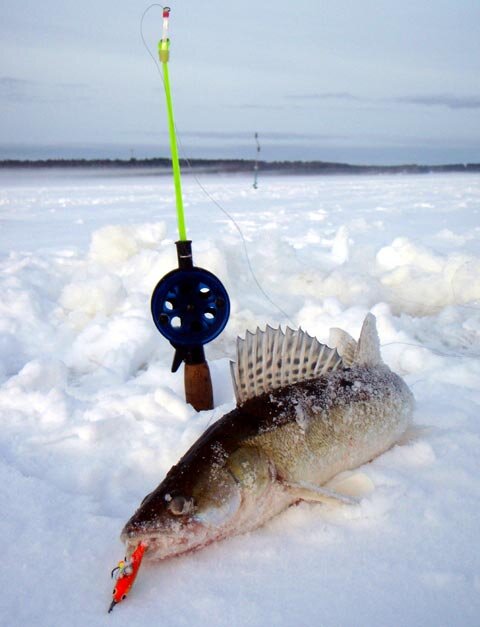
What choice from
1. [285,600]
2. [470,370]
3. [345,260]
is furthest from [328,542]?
[345,260]

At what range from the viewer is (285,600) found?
1.65 metres

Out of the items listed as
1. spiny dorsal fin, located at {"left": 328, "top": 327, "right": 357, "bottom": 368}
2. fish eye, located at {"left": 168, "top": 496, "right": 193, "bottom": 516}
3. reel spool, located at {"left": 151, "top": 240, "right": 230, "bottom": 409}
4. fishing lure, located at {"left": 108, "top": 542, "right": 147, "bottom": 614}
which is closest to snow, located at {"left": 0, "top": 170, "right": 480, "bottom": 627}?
fishing lure, located at {"left": 108, "top": 542, "right": 147, "bottom": 614}

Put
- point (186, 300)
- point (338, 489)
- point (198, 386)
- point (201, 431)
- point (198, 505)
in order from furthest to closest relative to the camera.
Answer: point (198, 386), point (186, 300), point (201, 431), point (338, 489), point (198, 505)

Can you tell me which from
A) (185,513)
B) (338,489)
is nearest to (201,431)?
(338,489)

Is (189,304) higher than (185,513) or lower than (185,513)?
higher

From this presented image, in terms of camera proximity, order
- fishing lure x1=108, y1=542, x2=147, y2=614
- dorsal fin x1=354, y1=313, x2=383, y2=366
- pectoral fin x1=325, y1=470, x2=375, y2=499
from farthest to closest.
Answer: dorsal fin x1=354, y1=313, x2=383, y2=366
pectoral fin x1=325, y1=470, x2=375, y2=499
fishing lure x1=108, y1=542, x2=147, y2=614

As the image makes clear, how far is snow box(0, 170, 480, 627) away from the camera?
1.66 m

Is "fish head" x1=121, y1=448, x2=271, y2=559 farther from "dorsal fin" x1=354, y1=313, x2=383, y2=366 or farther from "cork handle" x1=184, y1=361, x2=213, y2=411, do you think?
"cork handle" x1=184, y1=361, x2=213, y2=411

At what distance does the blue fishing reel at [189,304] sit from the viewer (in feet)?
8.88

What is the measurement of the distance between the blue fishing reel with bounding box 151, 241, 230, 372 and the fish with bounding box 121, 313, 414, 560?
0.58 metres

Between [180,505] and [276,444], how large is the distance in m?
0.46

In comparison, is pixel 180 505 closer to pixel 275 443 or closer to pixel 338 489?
pixel 275 443

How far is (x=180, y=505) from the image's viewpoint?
1707mm

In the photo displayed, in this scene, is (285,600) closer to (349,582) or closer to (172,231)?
(349,582)
